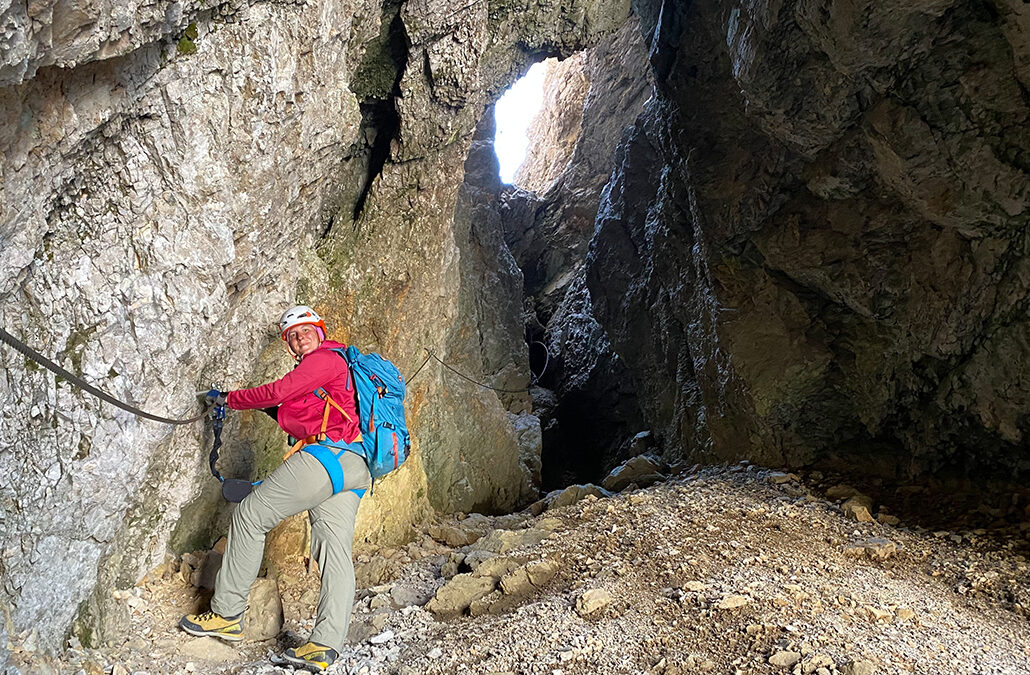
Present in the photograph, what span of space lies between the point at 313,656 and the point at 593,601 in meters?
1.83

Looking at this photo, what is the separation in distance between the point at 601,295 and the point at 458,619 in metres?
9.93

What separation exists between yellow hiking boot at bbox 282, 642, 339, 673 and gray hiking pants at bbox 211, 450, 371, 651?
35 mm

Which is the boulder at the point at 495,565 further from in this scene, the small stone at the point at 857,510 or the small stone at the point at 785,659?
the small stone at the point at 857,510

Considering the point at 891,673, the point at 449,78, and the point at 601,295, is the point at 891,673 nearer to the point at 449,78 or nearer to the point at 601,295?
the point at 449,78

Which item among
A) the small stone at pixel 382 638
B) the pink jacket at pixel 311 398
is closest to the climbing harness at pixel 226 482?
the pink jacket at pixel 311 398

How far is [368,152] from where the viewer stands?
7.25 meters

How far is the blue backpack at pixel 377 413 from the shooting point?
4570 millimetres

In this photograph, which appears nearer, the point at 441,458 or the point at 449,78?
the point at 449,78

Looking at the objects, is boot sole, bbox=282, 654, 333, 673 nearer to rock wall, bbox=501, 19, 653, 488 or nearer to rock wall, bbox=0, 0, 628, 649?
rock wall, bbox=0, 0, 628, 649

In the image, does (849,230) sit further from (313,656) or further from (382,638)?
(313,656)

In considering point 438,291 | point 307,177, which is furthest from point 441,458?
point 307,177

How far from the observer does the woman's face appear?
184 inches

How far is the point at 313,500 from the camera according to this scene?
14.4 feet

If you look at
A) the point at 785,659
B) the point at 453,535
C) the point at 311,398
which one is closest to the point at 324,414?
the point at 311,398
